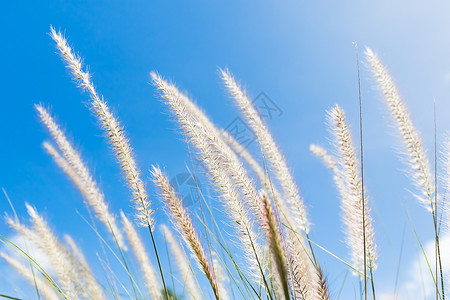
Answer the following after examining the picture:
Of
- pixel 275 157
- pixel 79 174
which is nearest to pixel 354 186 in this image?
pixel 275 157

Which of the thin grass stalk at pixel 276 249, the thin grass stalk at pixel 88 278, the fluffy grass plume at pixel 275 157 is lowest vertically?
the thin grass stalk at pixel 88 278

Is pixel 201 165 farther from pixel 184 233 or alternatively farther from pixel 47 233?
pixel 47 233

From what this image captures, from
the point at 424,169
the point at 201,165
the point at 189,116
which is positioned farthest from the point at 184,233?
the point at 424,169

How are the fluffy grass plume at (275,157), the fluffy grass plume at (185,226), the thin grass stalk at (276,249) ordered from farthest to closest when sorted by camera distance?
the fluffy grass plume at (275,157) < the fluffy grass plume at (185,226) < the thin grass stalk at (276,249)

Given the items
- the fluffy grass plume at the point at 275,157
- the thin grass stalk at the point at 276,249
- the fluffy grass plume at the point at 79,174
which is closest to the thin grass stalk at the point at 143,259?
the fluffy grass plume at the point at 79,174

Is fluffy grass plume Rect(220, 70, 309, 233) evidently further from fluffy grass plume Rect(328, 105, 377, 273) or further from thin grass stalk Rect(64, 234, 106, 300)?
thin grass stalk Rect(64, 234, 106, 300)

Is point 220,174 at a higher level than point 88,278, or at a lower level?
higher

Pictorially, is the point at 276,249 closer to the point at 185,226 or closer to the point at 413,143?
the point at 185,226

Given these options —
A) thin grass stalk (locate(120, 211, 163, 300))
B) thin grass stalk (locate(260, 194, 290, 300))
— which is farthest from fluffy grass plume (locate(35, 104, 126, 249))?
thin grass stalk (locate(260, 194, 290, 300))

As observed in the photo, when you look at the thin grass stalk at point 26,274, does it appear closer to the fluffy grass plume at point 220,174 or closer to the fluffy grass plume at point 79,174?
the fluffy grass plume at point 79,174

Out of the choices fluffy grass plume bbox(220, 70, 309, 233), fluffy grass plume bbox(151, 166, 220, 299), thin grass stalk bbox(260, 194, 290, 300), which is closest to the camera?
thin grass stalk bbox(260, 194, 290, 300)

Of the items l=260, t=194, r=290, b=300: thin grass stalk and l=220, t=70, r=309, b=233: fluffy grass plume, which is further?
l=220, t=70, r=309, b=233: fluffy grass plume

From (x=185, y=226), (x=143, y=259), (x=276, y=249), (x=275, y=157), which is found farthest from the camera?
(x=143, y=259)

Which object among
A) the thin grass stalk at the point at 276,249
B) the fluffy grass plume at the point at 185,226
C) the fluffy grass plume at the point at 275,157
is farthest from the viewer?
the fluffy grass plume at the point at 275,157
